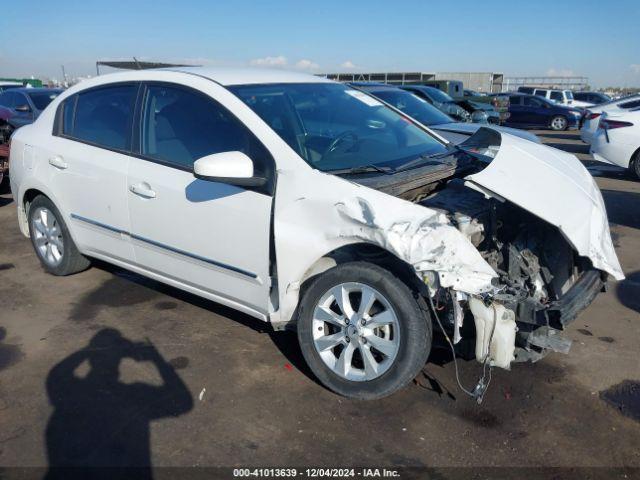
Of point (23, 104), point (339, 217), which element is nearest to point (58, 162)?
point (339, 217)

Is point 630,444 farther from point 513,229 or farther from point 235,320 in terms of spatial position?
point 235,320

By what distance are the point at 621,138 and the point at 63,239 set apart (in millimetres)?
9035

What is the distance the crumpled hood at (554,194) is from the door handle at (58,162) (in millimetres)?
3092

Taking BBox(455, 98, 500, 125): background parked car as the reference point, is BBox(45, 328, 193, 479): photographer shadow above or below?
below

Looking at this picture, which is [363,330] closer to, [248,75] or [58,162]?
[248,75]

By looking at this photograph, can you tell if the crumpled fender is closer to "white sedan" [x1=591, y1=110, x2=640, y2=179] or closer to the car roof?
the car roof

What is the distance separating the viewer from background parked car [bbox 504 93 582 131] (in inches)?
847

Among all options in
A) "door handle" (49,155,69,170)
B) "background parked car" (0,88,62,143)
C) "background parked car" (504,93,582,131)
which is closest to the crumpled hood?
"door handle" (49,155,69,170)

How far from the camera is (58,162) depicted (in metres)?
4.52

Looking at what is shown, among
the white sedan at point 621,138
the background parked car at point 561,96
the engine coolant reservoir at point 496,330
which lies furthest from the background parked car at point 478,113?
the background parked car at point 561,96

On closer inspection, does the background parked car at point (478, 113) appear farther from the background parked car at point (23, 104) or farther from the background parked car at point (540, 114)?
the background parked car at point (23, 104)

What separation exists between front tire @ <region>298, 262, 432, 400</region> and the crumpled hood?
2.50 ft

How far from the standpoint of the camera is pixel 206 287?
12.3ft

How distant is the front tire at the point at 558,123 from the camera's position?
21.7m
